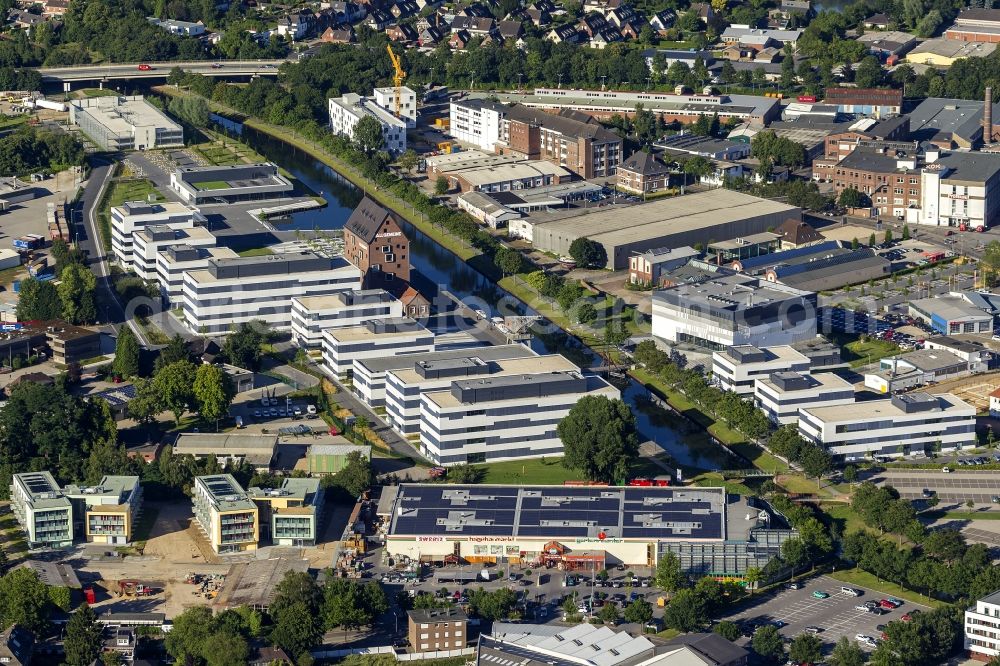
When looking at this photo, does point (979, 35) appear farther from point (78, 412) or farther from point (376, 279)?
point (78, 412)

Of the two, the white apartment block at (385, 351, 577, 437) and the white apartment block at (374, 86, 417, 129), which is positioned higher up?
the white apartment block at (374, 86, 417, 129)

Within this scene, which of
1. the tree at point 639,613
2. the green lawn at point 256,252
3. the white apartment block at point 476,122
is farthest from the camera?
the white apartment block at point 476,122

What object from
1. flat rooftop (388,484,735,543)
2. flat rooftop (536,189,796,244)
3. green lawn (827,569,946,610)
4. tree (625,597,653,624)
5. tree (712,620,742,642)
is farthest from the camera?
flat rooftop (536,189,796,244)

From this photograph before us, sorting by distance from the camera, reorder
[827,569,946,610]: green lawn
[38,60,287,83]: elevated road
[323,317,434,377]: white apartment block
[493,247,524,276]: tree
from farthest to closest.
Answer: [38,60,287,83]: elevated road < [493,247,524,276]: tree < [323,317,434,377]: white apartment block < [827,569,946,610]: green lawn

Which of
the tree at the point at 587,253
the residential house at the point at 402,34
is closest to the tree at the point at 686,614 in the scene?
the tree at the point at 587,253

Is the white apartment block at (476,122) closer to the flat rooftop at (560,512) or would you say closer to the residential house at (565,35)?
the residential house at (565,35)

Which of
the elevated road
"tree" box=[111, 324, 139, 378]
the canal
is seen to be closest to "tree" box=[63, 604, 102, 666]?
"tree" box=[111, 324, 139, 378]

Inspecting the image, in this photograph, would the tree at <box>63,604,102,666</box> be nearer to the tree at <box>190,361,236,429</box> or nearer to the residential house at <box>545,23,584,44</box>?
the tree at <box>190,361,236,429</box>

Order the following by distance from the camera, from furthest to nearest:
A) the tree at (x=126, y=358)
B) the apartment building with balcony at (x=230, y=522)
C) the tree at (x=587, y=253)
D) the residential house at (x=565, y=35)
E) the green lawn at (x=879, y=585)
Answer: the residential house at (x=565, y=35), the tree at (x=587, y=253), the tree at (x=126, y=358), the apartment building with balcony at (x=230, y=522), the green lawn at (x=879, y=585)
